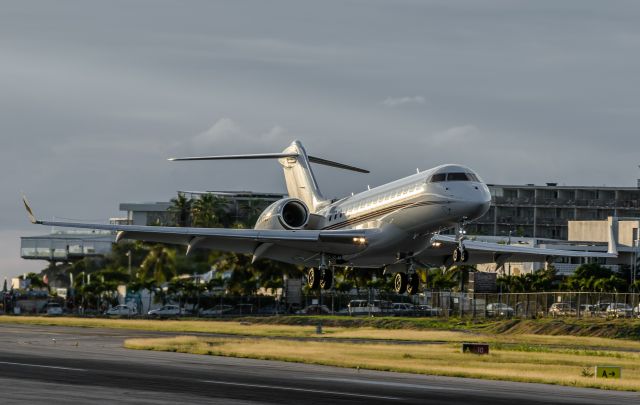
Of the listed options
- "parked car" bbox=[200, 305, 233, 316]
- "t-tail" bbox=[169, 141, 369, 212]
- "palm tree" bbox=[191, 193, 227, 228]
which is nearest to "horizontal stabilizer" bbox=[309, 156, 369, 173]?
"t-tail" bbox=[169, 141, 369, 212]

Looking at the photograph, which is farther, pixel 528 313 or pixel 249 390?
pixel 528 313

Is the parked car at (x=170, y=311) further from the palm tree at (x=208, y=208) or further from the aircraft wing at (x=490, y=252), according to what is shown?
the aircraft wing at (x=490, y=252)

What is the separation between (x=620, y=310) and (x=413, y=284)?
31242mm

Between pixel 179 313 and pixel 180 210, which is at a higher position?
pixel 180 210

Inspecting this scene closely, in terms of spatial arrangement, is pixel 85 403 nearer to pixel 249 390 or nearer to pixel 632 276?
pixel 249 390

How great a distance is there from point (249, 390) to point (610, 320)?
166 ft

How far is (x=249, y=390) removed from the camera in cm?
3247

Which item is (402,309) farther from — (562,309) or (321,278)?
(321,278)

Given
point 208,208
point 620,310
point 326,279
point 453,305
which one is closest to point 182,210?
point 208,208

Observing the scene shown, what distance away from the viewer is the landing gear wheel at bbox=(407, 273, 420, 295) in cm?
5803

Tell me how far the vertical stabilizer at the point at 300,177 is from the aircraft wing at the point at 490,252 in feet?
29.5

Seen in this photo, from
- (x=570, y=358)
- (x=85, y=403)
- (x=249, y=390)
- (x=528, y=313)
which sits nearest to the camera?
(x=85, y=403)

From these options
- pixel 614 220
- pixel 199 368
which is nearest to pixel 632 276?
pixel 614 220

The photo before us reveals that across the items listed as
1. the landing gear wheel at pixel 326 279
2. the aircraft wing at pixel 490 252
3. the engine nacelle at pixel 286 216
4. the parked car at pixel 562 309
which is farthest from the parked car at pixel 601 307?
the landing gear wheel at pixel 326 279
